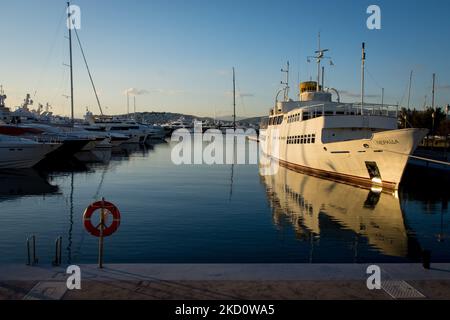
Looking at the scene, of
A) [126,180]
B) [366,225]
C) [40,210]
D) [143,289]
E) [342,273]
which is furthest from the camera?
[126,180]

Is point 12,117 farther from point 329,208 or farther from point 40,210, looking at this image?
point 329,208

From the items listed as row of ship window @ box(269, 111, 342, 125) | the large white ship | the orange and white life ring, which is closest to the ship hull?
the large white ship

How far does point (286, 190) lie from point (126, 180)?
44.0 ft

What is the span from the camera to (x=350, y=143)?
31281mm

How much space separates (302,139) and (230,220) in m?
22.8

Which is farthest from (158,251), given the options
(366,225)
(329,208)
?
(329,208)

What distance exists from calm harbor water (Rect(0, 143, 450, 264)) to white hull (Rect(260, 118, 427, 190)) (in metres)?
1.44

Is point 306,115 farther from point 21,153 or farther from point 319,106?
point 21,153

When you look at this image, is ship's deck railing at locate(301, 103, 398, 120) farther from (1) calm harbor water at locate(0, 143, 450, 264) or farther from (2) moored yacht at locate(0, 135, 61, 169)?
(2) moored yacht at locate(0, 135, 61, 169)

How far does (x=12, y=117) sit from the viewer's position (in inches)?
2874

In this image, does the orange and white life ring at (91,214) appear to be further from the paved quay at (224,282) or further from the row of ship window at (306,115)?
the row of ship window at (306,115)

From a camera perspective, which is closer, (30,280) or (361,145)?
(30,280)

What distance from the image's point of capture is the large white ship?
28.6m

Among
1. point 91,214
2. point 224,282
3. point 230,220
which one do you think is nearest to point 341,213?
point 230,220
